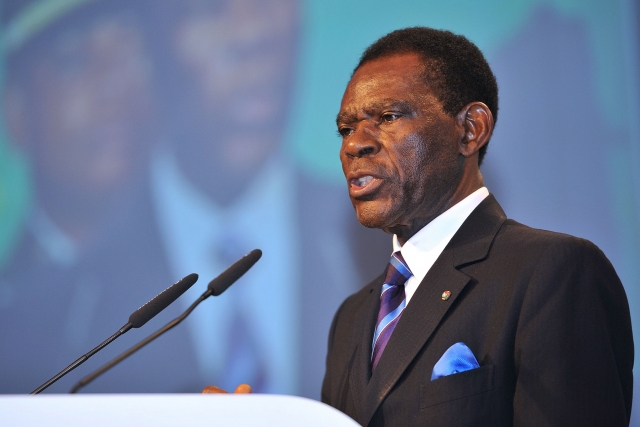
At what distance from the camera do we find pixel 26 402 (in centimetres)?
93

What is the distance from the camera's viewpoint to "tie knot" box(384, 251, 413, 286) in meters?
1.96

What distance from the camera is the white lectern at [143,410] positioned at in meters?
0.91

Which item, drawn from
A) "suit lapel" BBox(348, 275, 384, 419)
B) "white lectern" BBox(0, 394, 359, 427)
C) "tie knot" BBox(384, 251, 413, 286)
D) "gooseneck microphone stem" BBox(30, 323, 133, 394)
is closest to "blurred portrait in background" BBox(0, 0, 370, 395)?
"suit lapel" BBox(348, 275, 384, 419)

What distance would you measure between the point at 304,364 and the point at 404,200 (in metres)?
1.05

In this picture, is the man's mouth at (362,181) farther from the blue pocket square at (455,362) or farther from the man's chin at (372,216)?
the blue pocket square at (455,362)

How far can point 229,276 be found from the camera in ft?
6.45

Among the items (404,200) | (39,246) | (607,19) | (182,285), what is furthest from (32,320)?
(607,19)

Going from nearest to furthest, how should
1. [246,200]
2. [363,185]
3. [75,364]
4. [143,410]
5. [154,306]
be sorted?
[143,410] → [75,364] → [154,306] → [363,185] → [246,200]

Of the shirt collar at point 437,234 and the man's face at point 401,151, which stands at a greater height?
the man's face at point 401,151

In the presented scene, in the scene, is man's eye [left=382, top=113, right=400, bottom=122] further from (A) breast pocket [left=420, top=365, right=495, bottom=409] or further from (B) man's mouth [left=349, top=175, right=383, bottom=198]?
(A) breast pocket [left=420, top=365, right=495, bottom=409]

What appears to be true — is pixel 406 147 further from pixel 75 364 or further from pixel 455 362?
pixel 75 364

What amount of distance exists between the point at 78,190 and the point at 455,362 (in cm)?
193

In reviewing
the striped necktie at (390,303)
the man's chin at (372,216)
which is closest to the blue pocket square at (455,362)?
the striped necktie at (390,303)

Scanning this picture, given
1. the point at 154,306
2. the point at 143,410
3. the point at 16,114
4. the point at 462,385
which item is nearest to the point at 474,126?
the point at 462,385
